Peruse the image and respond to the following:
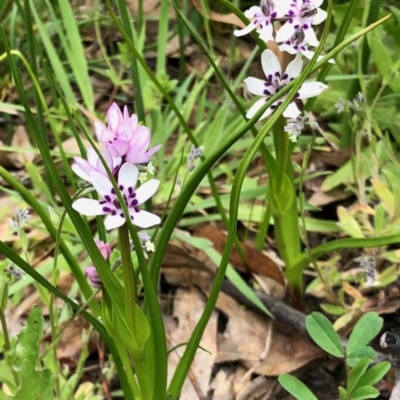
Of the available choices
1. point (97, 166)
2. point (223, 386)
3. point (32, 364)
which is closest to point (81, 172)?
point (97, 166)

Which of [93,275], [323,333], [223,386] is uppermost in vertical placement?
[93,275]

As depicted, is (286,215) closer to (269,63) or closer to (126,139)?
(269,63)

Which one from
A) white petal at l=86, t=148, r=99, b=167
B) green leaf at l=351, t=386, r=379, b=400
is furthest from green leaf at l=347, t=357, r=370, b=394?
white petal at l=86, t=148, r=99, b=167

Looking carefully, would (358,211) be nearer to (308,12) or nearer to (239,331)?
(239,331)

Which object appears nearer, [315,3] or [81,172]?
[81,172]

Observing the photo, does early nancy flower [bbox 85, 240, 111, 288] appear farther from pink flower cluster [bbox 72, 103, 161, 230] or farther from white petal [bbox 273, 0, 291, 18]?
white petal [bbox 273, 0, 291, 18]

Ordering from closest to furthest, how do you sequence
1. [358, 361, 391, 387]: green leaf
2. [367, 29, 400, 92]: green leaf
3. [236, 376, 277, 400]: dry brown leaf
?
[358, 361, 391, 387]: green leaf → [236, 376, 277, 400]: dry brown leaf → [367, 29, 400, 92]: green leaf

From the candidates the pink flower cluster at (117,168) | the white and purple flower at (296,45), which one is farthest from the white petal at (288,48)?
the pink flower cluster at (117,168)
